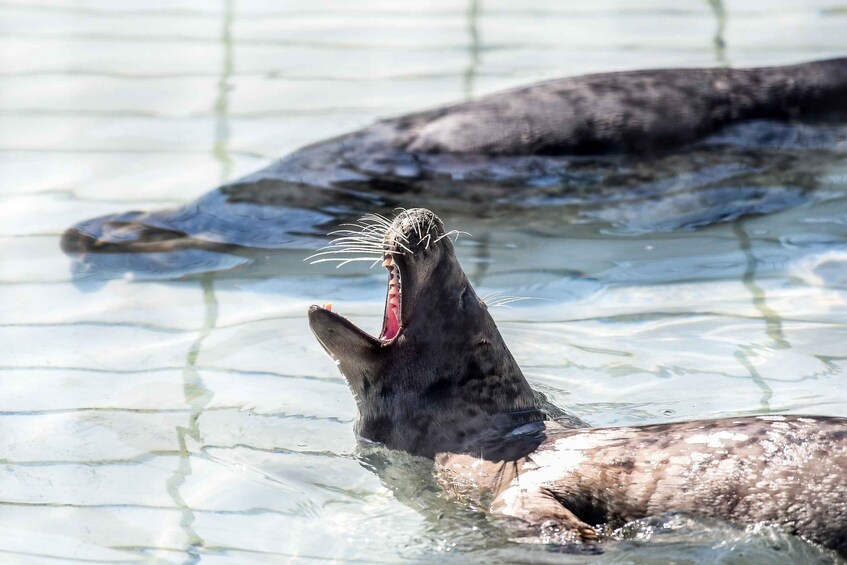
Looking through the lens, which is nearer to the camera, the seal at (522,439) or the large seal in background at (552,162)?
the seal at (522,439)

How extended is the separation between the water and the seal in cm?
9

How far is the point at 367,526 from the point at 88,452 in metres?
0.98

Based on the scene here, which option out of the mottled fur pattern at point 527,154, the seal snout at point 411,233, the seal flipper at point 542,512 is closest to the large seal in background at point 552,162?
the mottled fur pattern at point 527,154

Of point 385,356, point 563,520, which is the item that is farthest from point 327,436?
point 563,520

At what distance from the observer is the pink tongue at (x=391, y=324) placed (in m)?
4.16

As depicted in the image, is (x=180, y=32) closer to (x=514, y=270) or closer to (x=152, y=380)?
(x=514, y=270)

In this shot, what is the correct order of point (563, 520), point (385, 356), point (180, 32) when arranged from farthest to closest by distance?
point (180, 32)
point (385, 356)
point (563, 520)

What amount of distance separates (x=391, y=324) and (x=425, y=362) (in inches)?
6.3

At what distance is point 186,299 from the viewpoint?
546 cm

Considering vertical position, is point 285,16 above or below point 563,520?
above

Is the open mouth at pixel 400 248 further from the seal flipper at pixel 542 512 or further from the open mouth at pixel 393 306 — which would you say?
the seal flipper at pixel 542 512

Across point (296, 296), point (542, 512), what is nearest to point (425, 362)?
point (542, 512)

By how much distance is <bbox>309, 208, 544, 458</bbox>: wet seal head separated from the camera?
405cm

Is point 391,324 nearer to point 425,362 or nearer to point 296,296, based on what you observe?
point 425,362
